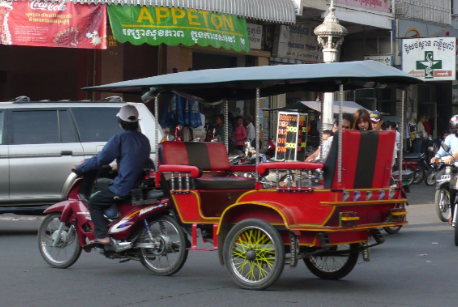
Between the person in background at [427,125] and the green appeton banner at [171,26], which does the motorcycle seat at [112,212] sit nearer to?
the green appeton banner at [171,26]

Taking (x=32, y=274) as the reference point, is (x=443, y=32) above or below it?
above

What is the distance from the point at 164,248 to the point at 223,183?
94cm

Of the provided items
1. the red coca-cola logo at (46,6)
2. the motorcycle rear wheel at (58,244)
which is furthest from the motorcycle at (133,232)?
the red coca-cola logo at (46,6)

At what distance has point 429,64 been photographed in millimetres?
25703

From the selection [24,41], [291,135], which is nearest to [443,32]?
[291,135]

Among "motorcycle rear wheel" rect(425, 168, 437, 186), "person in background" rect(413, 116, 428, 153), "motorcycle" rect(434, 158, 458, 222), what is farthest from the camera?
"person in background" rect(413, 116, 428, 153)

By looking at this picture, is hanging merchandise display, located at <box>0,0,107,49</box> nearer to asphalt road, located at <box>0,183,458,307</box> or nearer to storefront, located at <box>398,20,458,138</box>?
asphalt road, located at <box>0,183,458,307</box>

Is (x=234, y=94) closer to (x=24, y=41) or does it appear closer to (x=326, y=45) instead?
(x=24, y=41)

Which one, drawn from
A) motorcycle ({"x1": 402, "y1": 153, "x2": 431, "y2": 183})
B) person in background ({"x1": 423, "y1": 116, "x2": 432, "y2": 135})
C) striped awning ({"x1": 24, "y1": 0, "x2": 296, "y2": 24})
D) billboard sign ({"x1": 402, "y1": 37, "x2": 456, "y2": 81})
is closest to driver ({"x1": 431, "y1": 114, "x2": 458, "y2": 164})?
striped awning ({"x1": 24, "y1": 0, "x2": 296, "y2": 24})

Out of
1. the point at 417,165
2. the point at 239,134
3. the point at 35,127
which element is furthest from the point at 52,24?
the point at 417,165

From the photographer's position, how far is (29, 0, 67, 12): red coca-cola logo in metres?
16.8

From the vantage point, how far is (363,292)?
301 inches

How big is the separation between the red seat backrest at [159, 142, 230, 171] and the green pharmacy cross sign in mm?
17167

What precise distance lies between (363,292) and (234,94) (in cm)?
309
